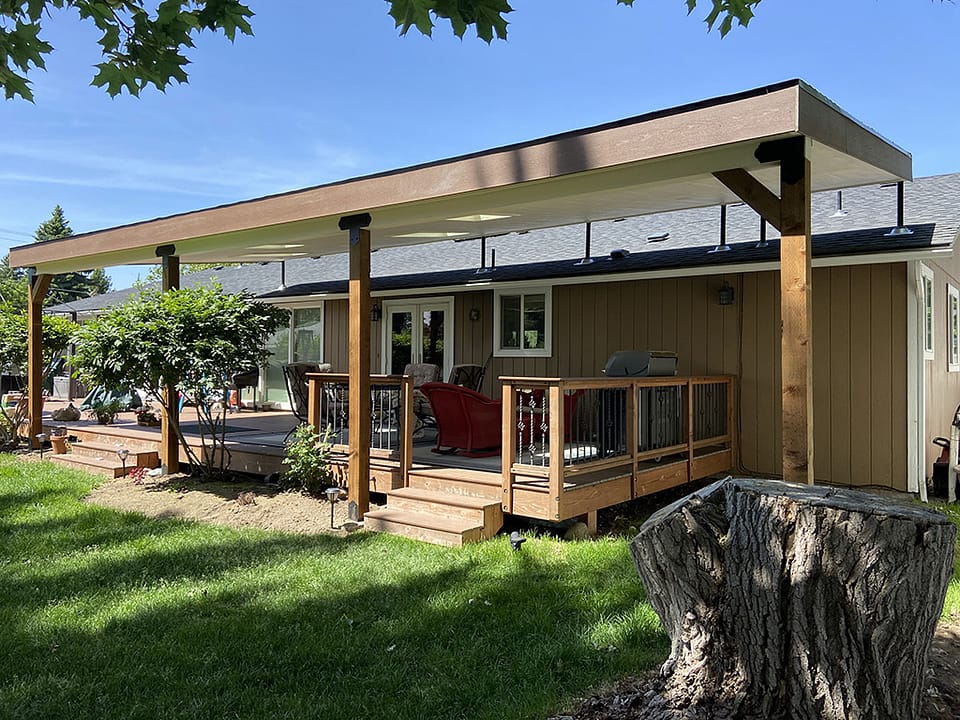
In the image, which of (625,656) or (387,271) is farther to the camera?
(387,271)

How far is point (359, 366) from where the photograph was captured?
20.1 ft

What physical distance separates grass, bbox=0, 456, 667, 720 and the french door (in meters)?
5.14

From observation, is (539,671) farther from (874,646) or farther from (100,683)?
(100,683)

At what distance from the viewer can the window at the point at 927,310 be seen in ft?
23.1

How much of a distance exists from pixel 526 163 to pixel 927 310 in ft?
17.0

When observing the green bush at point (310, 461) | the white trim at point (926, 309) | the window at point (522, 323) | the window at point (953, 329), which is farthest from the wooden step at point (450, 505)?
the window at point (953, 329)

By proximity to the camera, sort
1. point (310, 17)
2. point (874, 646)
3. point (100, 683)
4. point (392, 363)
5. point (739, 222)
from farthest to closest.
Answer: point (392, 363), point (739, 222), point (310, 17), point (100, 683), point (874, 646)

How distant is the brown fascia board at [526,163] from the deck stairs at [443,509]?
234 cm

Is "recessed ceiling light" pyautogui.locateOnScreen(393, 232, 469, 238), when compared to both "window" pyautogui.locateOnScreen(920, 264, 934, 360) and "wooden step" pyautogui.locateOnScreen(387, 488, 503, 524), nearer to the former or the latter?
"wooden step" pyautogui.locateOnScreen(387, 488, 503, 524)

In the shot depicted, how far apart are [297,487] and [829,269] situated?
19.0 ft

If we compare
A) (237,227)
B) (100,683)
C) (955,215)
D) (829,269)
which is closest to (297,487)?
(237,227)

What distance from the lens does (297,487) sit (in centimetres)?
699

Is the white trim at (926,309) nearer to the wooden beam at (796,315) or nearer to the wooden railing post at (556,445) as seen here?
the wooden beam at (796,315)

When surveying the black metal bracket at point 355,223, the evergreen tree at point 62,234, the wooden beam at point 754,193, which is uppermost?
the evergreen tree at point 62,234
